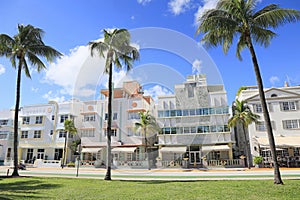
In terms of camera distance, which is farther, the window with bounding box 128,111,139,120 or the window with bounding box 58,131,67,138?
the window with bounding box 58,131,67,138

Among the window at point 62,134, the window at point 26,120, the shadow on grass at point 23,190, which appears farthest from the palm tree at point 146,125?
the window at point 26,120

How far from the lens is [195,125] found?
33375mm

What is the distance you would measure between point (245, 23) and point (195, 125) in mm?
21819

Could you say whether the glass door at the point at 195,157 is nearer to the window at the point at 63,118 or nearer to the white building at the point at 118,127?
the white building at the point at 118,127

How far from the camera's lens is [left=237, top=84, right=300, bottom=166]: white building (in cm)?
2852

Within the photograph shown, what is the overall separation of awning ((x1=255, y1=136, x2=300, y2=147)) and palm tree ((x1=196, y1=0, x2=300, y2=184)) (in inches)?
673

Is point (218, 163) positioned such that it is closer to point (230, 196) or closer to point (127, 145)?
point (127, 145)

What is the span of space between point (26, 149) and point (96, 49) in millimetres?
35411

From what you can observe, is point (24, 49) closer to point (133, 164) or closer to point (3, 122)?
point (133, 164)

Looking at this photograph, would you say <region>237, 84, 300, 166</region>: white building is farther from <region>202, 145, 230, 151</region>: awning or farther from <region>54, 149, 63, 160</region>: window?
<region>54, 149, 63, 160</region>: window

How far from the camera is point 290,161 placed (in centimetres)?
2689

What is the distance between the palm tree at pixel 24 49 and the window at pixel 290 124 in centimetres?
2842

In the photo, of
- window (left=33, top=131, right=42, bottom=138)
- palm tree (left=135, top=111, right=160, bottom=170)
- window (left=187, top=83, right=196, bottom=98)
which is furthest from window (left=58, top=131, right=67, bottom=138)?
window (left=187, top=83, right=196, bottom=98)

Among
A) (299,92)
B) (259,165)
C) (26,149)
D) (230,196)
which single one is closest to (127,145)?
(259,165)
